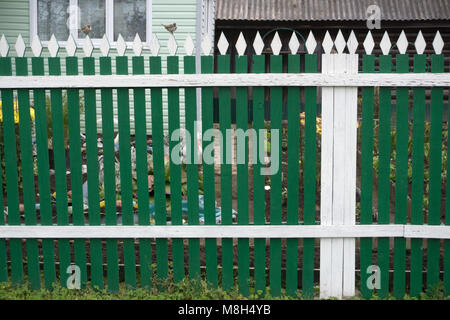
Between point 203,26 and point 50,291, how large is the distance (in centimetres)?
797

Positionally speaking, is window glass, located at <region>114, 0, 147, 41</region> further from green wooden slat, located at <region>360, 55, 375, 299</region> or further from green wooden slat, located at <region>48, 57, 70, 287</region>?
green wooden slat, located at <region>360, 55, 375, 299</region>

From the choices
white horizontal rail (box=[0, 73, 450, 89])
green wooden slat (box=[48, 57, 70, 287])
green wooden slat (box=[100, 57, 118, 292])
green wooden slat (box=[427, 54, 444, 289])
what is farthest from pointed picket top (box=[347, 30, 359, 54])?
Result: green wooden slat (box=[48, 57, 70, 287])

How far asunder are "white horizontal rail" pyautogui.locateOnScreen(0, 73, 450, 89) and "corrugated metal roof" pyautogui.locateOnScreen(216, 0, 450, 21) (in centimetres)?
1103

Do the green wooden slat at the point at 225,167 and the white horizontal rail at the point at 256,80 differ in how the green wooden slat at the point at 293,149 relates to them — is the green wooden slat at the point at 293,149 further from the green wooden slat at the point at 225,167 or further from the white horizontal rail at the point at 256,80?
the green wooden slat at the point at 225,167

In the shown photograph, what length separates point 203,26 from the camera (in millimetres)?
10766

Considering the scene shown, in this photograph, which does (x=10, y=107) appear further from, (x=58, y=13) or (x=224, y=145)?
(x=58, y=13)

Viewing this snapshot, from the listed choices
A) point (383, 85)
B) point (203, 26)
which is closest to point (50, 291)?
point (383, 85)

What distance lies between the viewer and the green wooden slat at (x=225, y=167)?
345cm

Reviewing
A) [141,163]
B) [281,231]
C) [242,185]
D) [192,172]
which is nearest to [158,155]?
[141,163]

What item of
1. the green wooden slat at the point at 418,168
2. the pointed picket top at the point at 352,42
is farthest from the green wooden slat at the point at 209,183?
the green wooden slat at the point at 418,168

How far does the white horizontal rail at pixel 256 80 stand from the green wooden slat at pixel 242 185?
11cm

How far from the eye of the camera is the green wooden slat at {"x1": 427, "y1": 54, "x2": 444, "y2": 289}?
3.46 meters

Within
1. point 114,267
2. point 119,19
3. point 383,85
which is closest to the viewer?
point 383,85

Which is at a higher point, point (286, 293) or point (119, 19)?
point (119, 19)
